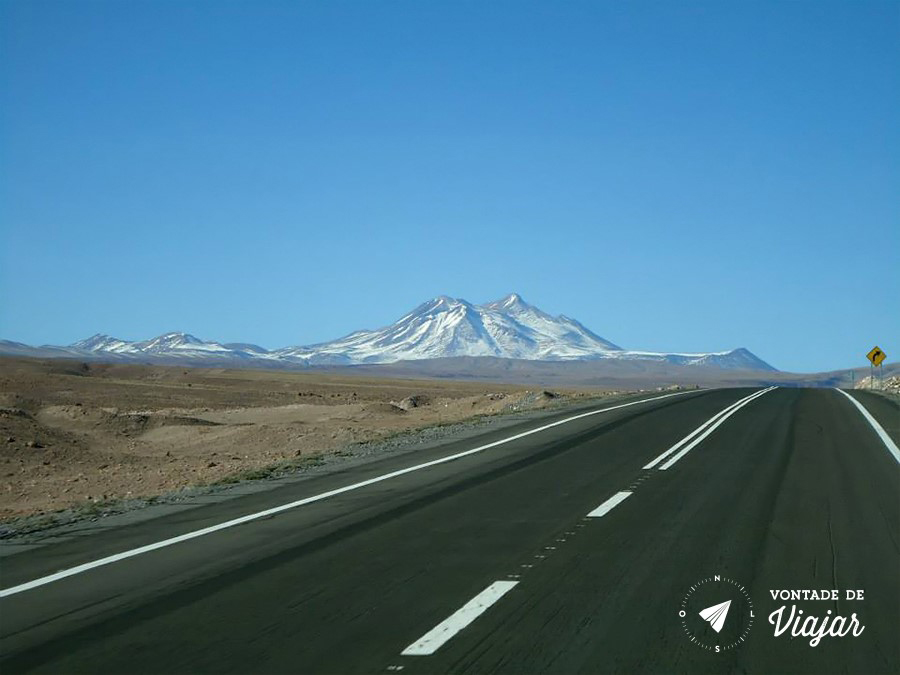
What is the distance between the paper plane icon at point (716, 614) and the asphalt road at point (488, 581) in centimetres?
3

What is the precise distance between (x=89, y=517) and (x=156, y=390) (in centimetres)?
6529

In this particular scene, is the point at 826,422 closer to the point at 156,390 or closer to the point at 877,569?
the point at 877,569

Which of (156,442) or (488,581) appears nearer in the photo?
(488,581)

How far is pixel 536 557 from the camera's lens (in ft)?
30.7

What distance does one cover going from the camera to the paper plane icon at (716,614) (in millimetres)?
7145

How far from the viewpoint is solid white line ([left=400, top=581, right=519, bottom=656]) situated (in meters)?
6.55

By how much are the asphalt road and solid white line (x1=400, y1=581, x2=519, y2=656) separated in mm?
24

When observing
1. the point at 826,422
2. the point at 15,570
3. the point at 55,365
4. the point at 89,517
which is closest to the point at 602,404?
the point at 826,422

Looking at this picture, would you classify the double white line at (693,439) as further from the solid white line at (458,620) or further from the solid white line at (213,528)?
the solid white line at (458,620)

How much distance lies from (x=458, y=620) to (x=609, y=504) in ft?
18.9

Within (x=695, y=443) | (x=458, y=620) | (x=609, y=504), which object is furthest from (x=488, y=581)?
(x=695, y=443)

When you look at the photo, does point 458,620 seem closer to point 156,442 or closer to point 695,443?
point 695,443

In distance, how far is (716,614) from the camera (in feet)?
24.2

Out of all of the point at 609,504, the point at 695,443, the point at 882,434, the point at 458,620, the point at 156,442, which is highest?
the point at 882,434
